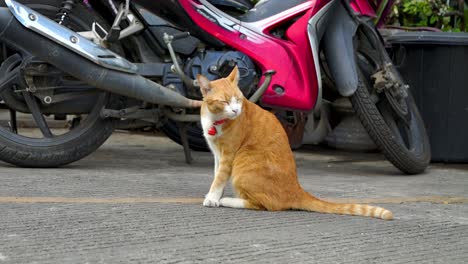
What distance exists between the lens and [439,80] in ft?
21.6

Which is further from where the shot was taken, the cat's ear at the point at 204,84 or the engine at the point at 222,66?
the engine at the point at 222,66

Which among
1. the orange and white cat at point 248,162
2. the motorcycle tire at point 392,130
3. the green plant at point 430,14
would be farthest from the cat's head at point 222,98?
the green plant at point 430,14

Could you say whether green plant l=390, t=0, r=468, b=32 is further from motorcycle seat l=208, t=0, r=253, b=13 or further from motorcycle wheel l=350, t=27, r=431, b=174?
motorcycle seat l=208, t=0, r=253, b=13

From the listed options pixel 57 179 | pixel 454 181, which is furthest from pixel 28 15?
pixel 454 181

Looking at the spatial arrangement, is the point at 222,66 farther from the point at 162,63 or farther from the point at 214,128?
the point at 214,128

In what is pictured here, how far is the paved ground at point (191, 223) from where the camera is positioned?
3250 millimetres

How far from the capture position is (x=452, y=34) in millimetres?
6527

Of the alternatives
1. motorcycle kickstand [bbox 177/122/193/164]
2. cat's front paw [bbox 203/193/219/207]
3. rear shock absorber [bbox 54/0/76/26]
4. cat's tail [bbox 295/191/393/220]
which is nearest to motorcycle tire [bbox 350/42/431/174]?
motorcycle kickstand [bbox 177/122/193/164]

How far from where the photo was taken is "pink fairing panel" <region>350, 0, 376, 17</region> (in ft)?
19.4

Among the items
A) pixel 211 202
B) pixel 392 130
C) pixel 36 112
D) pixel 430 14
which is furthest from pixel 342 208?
pixel 430 14

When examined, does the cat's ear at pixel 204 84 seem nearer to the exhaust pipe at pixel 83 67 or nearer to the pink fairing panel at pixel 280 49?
the exhaust pipe at pixel 83 67

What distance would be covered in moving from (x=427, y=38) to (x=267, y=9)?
1668 mm

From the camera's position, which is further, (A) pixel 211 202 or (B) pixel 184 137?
(B) pixel 184 137

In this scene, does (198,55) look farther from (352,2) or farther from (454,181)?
(454,181)
